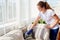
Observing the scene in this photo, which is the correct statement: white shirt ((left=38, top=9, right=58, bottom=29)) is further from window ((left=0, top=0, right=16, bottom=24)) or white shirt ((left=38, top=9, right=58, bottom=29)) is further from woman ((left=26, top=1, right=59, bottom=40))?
window ((left=0, top=0, right=16, bottom=24))

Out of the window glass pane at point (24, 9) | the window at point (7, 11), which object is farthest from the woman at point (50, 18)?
the window at point (7, 11)

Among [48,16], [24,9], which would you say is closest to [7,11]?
[24,9]

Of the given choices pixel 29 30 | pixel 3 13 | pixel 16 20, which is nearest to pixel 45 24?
pixel 29 30

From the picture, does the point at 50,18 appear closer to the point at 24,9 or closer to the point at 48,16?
the point at 48,16

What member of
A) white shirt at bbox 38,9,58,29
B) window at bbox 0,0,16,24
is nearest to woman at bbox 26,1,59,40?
white shirt at bbox 38,9,58,29

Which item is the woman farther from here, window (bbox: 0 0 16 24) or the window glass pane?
window (bbox: 0 0 16 24)

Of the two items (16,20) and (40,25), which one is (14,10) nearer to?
(16,20)

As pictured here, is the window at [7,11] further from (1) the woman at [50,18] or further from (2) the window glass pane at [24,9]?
(1) the woman at [50,18]

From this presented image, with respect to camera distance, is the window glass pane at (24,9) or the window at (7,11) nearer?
the window at (7,11)

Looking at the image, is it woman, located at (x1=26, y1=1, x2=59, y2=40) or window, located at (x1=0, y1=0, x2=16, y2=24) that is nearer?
window, located at (x1=0, y1=0, x2=16, y2=24)

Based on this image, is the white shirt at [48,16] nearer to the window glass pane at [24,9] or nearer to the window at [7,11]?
the window glass pane at [24,9]

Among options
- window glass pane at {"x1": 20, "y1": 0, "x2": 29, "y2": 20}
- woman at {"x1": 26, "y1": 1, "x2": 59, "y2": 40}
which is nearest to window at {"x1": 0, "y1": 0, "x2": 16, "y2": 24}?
window glass pane at {"x1": 20, "y1": 0, "x2": 29, "y2": 20}

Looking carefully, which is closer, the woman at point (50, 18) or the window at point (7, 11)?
the window at point (7, 11)

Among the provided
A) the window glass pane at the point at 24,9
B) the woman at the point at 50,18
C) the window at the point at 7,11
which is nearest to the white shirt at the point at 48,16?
the woman at the point at 50,18
